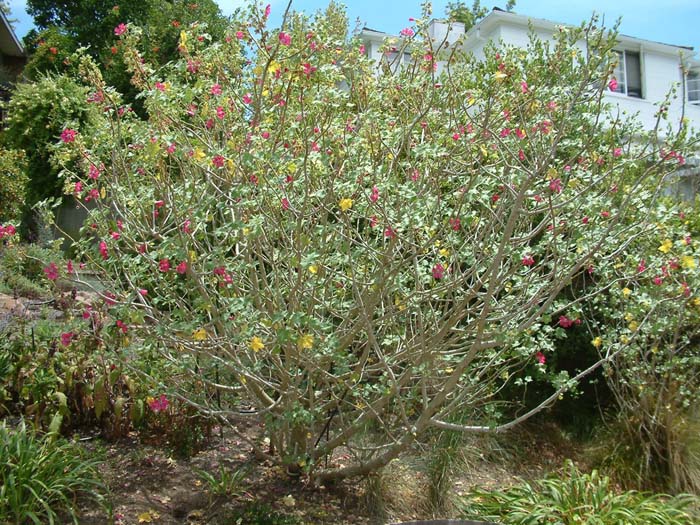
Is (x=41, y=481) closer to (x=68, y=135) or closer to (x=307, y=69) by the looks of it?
(x=68, y=135)

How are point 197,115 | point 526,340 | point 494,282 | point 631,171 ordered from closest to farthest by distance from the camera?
point 494,282, point 197,115, point 526,340, point 631,171

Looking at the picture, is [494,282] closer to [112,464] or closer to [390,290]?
[390,290]

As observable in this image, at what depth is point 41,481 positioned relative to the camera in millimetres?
3775

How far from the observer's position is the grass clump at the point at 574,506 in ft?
13.1

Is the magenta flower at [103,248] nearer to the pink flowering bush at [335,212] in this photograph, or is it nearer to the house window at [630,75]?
the pink flowering bush at [335,212]

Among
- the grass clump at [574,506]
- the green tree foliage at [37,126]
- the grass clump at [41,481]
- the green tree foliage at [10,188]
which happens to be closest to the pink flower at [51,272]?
the grass clump at [41,481]

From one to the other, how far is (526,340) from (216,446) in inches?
100

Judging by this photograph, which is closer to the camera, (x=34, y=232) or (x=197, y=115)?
(x=197, y=115)

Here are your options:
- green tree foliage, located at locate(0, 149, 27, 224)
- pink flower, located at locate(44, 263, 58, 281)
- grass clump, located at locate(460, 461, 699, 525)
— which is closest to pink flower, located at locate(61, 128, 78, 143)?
pink flower, located at locate(44, 263, 58, 281)

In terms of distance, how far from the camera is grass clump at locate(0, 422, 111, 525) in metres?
3.63

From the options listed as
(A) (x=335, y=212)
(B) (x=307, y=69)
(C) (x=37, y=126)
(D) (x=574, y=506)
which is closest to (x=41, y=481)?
(A) (x=335, y=212)

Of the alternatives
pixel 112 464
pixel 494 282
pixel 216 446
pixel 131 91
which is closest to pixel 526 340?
pixel 494 282

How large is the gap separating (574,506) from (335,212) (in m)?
2.43

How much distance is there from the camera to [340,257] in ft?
12.3
